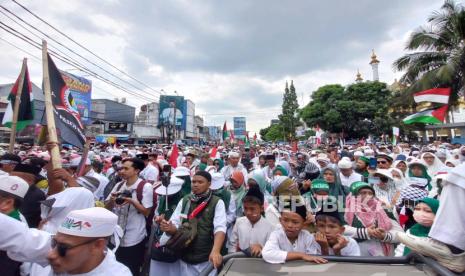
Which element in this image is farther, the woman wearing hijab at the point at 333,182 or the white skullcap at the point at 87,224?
the woman wearing hijab at the point at 333,182

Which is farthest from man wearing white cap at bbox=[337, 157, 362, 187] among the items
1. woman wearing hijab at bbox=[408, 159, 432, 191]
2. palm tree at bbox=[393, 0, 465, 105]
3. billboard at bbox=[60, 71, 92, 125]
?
billboard at bbox=[60, 71, 92, 125]

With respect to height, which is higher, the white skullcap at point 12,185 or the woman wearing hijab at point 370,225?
the white skullcap at point 12,185

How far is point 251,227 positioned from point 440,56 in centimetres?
1653

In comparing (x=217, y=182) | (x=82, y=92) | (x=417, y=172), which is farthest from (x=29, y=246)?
(x=82, y=92)

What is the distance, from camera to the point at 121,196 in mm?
3414

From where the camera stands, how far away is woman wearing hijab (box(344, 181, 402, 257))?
2664 millimetres

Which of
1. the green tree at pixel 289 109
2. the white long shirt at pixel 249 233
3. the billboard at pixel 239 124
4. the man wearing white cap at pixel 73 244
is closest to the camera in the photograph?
the man wearing white cap at pixel 73 244

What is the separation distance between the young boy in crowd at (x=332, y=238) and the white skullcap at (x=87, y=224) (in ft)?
5.25

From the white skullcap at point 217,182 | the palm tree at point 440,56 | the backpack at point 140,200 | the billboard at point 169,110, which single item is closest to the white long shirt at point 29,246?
the backpack at point 140,200

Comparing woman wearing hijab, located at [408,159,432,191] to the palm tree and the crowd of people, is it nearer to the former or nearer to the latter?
the crowd of people

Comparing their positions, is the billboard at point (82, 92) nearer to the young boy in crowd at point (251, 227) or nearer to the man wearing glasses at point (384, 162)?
the man wearing glasses at point (384, 162)

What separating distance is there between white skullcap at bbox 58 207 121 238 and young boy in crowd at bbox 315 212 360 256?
1600 millimetres

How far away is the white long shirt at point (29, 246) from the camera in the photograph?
1558mm

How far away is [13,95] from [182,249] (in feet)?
24.3
